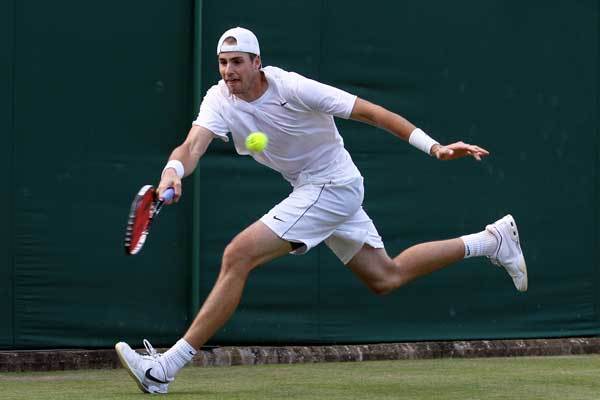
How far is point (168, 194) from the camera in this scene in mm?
5961

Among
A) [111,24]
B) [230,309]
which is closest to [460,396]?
[230,309]

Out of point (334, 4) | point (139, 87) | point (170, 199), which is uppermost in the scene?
point (334, 4)

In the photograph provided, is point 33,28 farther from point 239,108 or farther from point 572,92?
point 572,92

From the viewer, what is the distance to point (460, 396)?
6.11 m

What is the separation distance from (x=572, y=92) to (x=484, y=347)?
1670 mm

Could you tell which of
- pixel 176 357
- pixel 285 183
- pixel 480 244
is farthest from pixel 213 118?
pixel 285 183

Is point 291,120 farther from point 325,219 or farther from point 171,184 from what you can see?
point 171,184

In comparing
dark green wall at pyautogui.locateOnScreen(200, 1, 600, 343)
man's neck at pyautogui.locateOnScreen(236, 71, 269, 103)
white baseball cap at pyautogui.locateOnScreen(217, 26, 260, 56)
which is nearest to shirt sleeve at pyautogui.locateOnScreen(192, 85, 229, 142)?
man's neck at pyautogui.locateOnScreen(236, 71, 269, 103)

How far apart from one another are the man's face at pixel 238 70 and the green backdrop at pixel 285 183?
163 centimetres

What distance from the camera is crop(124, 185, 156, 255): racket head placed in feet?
18.8

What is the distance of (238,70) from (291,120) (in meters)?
0.35

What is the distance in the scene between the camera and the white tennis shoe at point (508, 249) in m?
7.41

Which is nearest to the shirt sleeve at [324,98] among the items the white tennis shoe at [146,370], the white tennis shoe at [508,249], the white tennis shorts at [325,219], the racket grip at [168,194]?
the white tennis shorts at [325,219]

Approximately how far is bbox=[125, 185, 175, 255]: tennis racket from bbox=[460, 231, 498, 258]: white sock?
1895 millimetres
